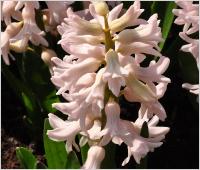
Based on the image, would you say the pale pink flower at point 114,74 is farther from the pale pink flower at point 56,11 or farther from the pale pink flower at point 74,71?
the pale pink flower at point 56,11

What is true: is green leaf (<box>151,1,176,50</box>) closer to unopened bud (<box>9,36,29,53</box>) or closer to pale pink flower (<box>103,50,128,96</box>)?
unopened bud (<box>9,36,29,53</box>)

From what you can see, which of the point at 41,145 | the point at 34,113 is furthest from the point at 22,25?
the point at 41,145

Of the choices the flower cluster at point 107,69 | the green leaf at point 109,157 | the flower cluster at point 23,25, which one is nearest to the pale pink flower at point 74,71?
the flower cluster at point 107,69

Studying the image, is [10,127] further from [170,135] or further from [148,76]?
[148,76]

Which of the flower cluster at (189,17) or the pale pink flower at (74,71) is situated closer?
the pale pink flower at (74,71)

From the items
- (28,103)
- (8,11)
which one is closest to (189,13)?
(8,11)

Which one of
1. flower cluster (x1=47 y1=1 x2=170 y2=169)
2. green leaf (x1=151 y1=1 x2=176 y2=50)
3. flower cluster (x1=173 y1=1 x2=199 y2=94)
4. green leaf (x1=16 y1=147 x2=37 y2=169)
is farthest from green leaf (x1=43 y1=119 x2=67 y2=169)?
green leaf (x1=151 y1=1 x2=176 y2=50)

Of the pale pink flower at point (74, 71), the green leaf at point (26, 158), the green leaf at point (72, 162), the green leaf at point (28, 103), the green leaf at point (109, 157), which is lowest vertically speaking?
the green leaf at point (28, 103)
